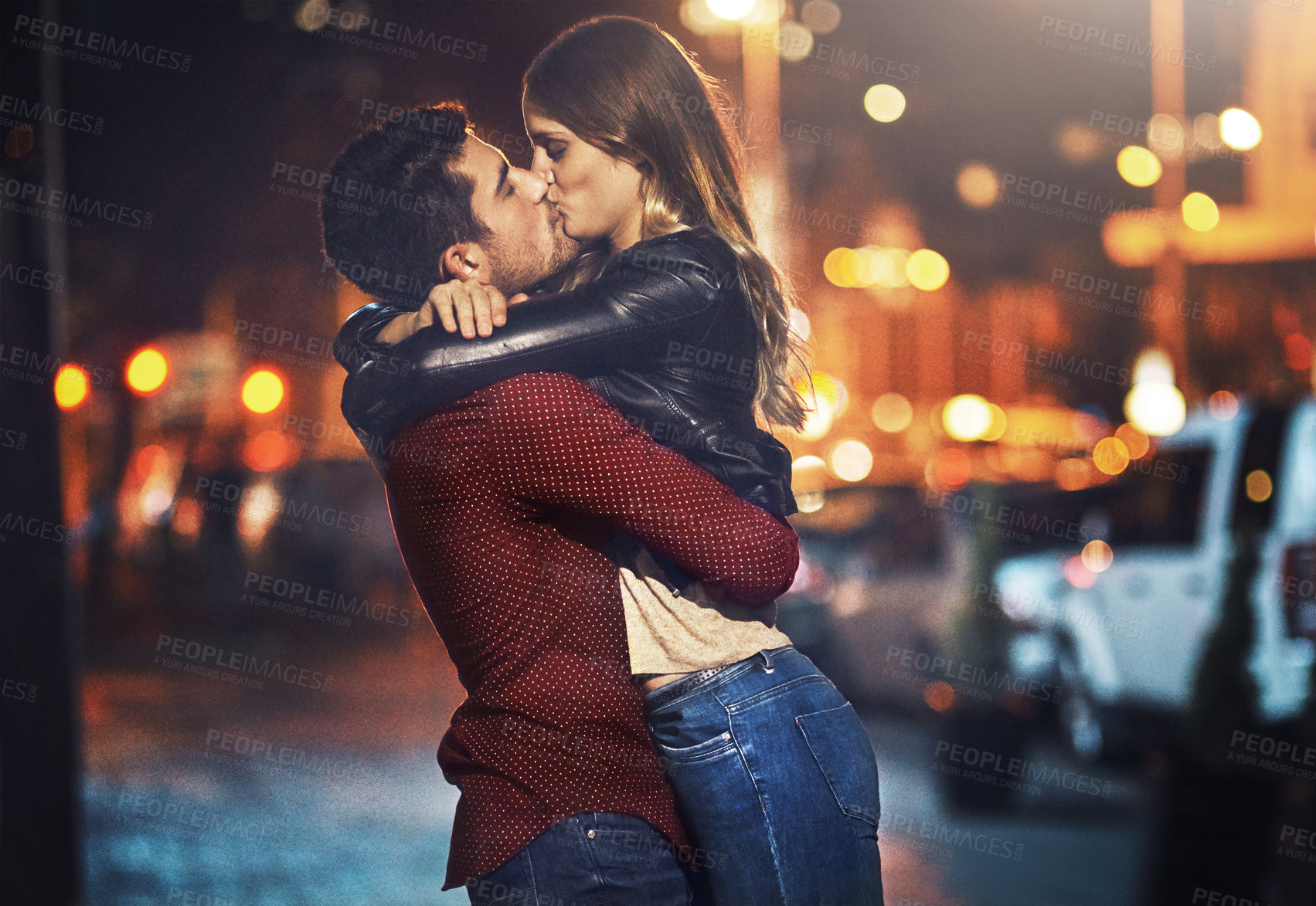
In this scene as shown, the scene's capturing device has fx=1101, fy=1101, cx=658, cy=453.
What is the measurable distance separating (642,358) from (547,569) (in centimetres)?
39

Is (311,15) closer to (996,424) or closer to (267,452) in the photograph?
(267,452)

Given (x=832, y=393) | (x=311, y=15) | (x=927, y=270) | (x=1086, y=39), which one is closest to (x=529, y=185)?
(x=311, y=15)

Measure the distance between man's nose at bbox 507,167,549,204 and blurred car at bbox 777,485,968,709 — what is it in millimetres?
5697

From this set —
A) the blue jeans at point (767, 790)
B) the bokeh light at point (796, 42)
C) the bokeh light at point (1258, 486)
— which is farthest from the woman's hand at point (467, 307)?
the bokeh light at point (1258, 486)

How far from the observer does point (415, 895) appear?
4.65 meters

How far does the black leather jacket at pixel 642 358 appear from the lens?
69.2 inches

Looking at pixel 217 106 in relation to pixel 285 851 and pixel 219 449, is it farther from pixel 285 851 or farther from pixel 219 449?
pixel 219 449

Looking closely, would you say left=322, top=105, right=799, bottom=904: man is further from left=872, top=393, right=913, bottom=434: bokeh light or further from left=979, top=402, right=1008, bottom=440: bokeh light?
left=872, top=393, right=913, bottom=434: bokeh light

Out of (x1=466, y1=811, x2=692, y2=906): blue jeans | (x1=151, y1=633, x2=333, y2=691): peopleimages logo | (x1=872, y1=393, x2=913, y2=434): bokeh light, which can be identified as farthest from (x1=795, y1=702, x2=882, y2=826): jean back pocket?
(x1=872, y1=393, x2=913, y2=434): bokeh light

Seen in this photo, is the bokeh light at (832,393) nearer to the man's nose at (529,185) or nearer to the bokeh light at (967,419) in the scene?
the bokeh light at (967,419)

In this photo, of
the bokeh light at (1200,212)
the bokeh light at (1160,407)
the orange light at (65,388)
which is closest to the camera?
the orange light at (65,388)

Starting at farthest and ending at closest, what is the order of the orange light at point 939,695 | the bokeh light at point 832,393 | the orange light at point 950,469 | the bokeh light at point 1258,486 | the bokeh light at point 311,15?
the bokeh light at point 832,393, the orange light at point 950,469, the orange light at point 939,695, the bokeh light at point 1258,486, the bokeh light at point 311,15

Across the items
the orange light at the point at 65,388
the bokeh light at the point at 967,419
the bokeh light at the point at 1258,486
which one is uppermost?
the bokeh light at the point at 967,419

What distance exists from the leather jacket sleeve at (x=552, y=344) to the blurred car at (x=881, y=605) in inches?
225
